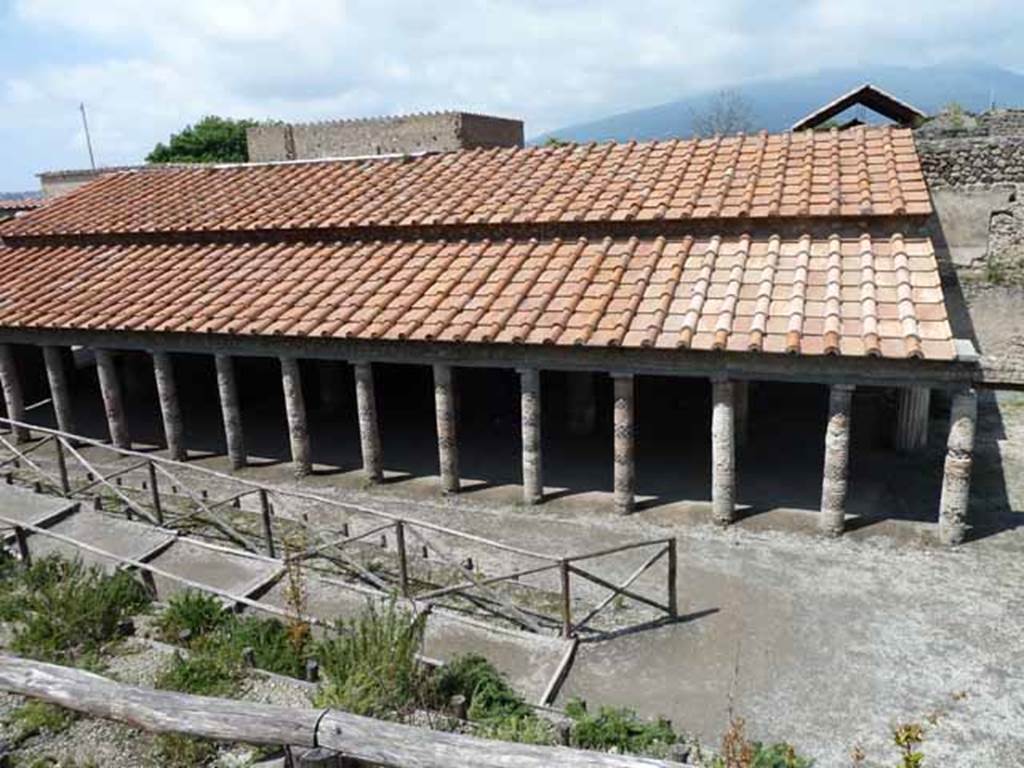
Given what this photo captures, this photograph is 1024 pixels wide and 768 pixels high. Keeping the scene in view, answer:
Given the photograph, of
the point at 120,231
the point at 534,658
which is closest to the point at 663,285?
the point at 534,658

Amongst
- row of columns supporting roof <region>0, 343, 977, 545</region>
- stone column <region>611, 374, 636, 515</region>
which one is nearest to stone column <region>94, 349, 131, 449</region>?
row of columns supporting roof <region>0, 343, 977, 545</region>

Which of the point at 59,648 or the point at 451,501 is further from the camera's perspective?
the point at 451,501

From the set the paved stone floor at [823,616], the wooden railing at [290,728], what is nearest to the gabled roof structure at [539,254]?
the paved stone floor at [823,616]

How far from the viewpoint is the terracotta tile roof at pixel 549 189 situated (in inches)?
546

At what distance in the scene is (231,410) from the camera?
15258 millimetres

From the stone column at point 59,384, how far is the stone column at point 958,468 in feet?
53.2

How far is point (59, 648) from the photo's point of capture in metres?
7.66

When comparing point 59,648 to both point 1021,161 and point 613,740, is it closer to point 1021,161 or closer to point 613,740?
point 613,740

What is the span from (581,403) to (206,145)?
5227 centimetres

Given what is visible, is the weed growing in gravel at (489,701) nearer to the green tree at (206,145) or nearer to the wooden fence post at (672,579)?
the wooden fence post at (672,579)

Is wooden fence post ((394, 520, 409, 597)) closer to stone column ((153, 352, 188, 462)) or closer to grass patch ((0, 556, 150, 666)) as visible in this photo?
grass patch ((0, 556, 150, 666))

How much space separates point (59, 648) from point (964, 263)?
17664 millimetres

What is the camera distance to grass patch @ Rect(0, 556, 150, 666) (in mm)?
7625

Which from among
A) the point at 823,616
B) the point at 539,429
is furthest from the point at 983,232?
the point at 823,616
